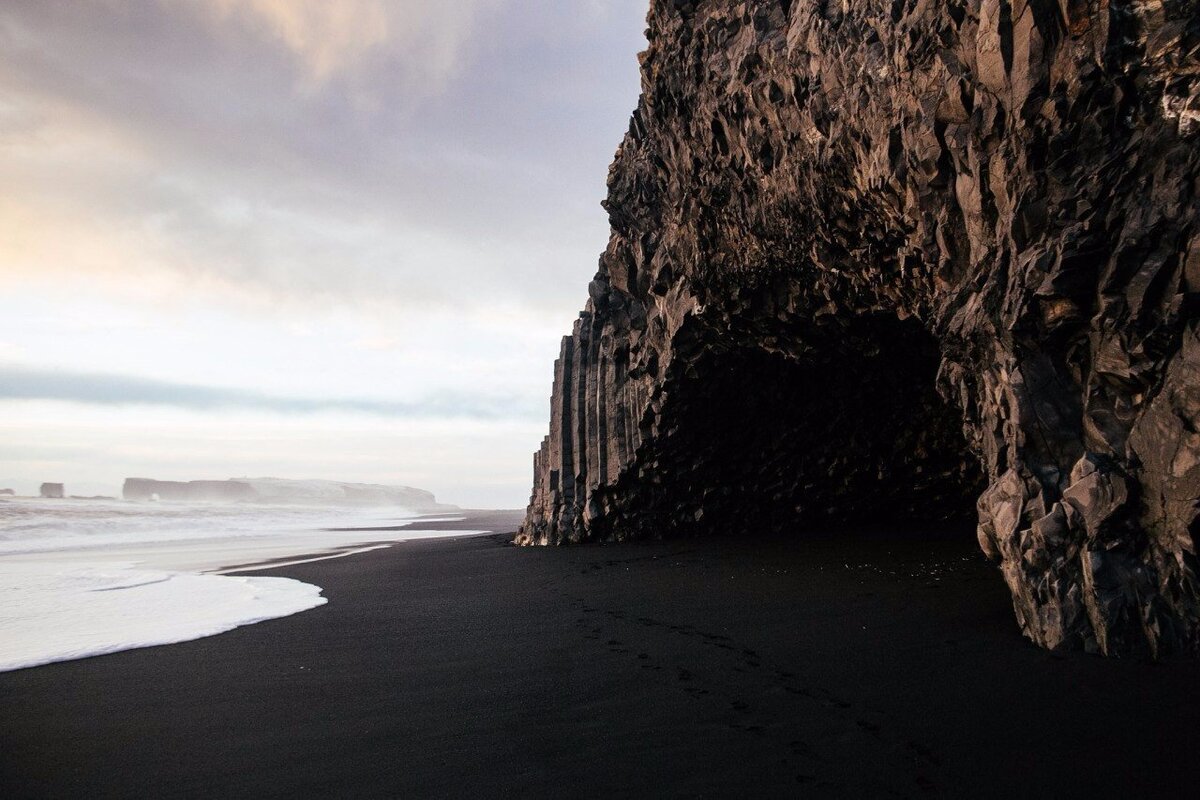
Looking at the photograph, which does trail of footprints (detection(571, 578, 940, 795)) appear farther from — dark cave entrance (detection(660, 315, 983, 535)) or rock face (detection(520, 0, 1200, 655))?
dark cave entrance (detection(660, 315, 983, 535))

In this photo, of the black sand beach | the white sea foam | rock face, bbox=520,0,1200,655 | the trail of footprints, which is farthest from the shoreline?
rock face, bbox=520,0,1200,655

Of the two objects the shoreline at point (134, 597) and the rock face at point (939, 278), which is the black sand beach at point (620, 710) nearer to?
the shoreline at point (134, 597)

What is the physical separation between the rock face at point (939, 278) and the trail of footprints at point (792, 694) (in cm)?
248

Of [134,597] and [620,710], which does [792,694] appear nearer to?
[620,710]

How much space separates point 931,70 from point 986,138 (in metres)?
1.34

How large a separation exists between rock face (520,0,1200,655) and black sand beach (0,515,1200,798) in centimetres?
130

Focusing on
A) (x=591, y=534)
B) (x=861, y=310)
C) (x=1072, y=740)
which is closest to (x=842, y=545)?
(x=861, y=310)

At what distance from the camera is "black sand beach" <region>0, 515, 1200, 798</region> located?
12.4ft

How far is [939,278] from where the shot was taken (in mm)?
8672

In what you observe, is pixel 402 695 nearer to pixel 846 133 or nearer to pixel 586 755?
pixel 586 755

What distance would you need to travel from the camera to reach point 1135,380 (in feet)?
18.3

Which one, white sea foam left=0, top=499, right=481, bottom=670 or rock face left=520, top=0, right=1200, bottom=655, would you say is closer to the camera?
rock face left=520, top=0, right=1200, bottom=655

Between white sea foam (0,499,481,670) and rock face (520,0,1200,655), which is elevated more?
rock face (520,0,1200,655)

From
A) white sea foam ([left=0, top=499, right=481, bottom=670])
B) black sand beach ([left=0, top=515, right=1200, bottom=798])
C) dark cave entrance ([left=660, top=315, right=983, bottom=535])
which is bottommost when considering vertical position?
white sea foam ([left=0, top=499, right=481, bottom=670])
